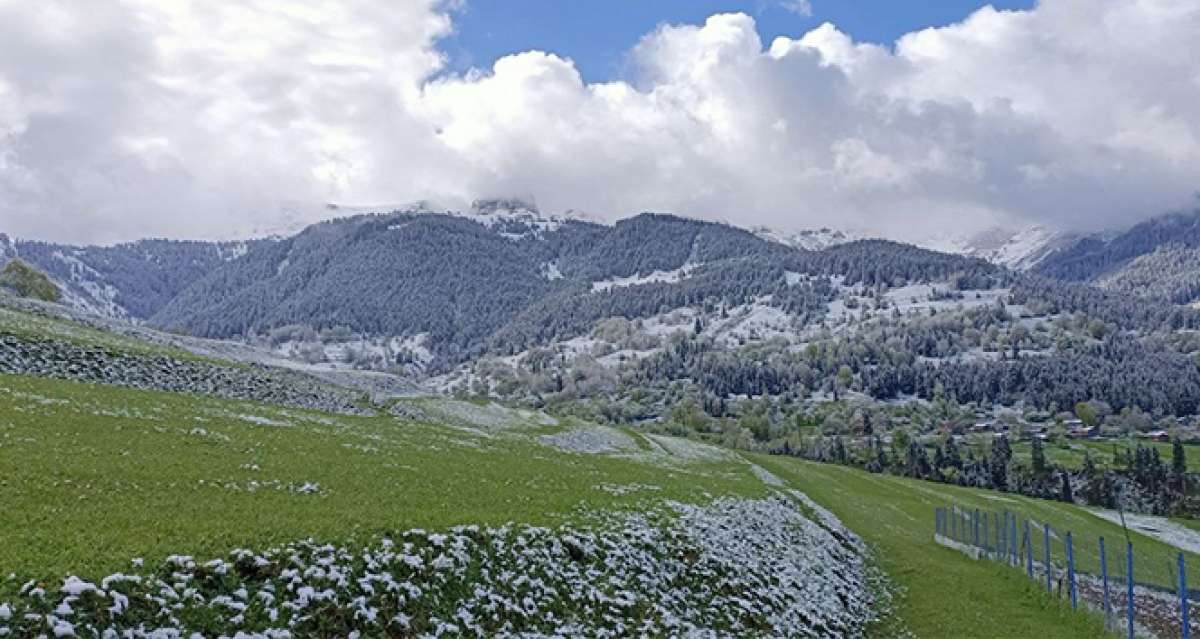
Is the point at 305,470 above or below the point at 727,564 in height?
above

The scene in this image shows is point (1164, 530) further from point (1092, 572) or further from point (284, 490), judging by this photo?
point (284, 490)

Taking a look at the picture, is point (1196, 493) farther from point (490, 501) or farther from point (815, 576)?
point (490, 501)

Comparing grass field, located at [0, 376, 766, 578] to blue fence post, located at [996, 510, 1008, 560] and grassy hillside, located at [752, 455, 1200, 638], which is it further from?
blue fence post, located at [996, 510, 1008, 560]

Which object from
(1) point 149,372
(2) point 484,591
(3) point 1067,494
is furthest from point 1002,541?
(3) point 1067,494

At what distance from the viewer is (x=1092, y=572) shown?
55.9 metres

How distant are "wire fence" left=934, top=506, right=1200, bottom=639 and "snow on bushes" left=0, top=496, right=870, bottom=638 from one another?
9.61m

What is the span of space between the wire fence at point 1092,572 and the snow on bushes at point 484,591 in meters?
9.61

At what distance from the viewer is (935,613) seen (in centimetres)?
3400

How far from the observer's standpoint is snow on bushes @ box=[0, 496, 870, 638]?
14234 millimetres

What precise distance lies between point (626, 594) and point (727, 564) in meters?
7.53

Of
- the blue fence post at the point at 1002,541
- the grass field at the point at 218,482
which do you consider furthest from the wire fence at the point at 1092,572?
the grass field at the point at 218,482

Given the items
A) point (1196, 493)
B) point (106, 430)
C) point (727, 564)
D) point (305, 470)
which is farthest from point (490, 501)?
point (1196, 493)

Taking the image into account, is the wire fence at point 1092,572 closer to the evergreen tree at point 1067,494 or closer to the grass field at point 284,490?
the grass field at point 284,490

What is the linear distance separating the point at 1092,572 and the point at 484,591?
54.6 meters
